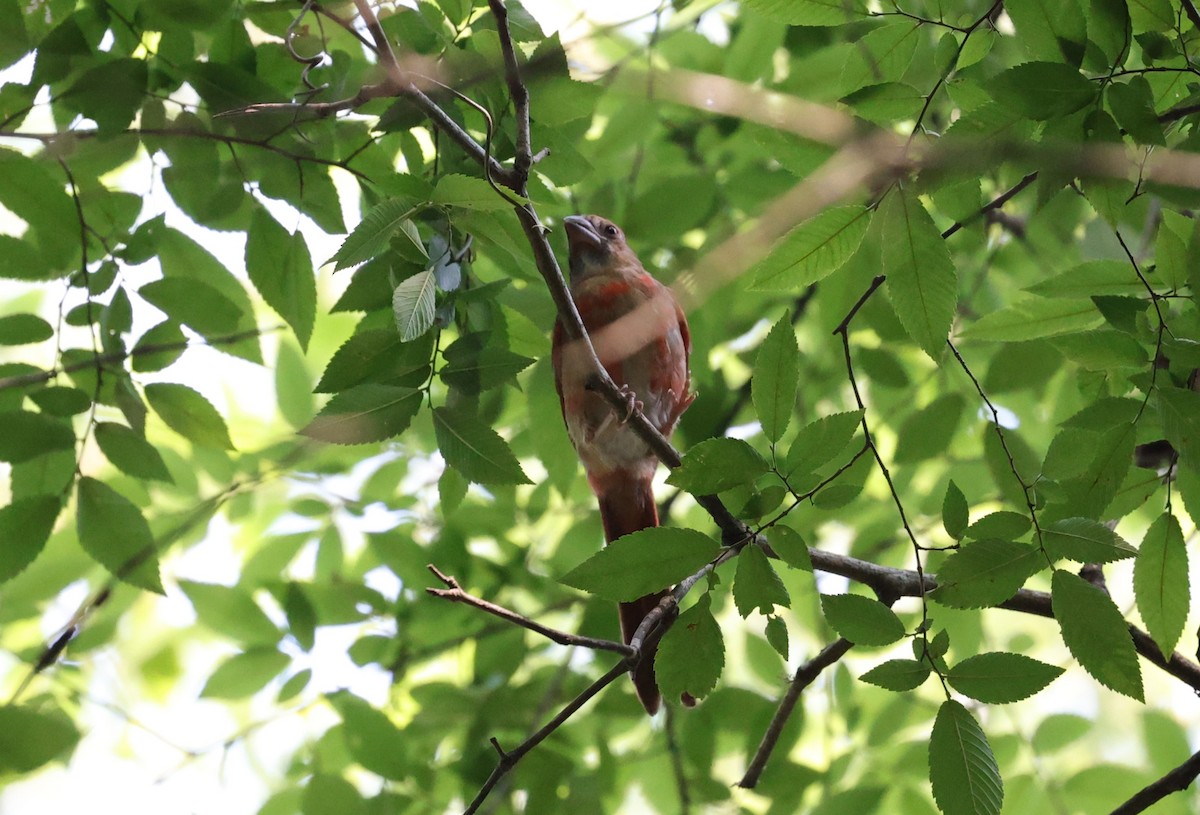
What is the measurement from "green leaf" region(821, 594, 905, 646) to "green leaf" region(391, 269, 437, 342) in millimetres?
886

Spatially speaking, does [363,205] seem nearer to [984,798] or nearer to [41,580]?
[41,580]

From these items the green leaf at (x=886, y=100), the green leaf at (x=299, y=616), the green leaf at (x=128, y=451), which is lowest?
the green leaf at (x=299, y=616)

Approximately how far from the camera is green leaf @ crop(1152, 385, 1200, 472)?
189 cm

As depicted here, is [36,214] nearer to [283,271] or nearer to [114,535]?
[283,271]

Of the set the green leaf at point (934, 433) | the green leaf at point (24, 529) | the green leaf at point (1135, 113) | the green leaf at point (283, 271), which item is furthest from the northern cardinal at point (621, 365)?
the green leaf at point (1135, 113)

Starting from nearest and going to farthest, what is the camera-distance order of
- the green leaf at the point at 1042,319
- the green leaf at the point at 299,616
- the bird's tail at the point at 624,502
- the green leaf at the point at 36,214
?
the green leaf at the point at 1042,319 < the green leaf at the point at 36,214 < the green leaf at the point at 299,616 < the bird's tail at the point at 624,502

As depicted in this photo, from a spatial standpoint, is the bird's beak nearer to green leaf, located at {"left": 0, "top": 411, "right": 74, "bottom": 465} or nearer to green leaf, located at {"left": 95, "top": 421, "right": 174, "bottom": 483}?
green leaf, located at {"left": 95, "top": 421, "right": 174, "bottom": 483}

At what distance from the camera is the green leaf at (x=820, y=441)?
6.51ft

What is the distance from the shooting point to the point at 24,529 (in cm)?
286

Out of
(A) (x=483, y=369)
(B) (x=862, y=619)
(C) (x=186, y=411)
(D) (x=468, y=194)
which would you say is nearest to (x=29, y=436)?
(C) (x=186, y=411)

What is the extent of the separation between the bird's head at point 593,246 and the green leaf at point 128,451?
1.78 metres

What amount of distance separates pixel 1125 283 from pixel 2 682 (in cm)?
434

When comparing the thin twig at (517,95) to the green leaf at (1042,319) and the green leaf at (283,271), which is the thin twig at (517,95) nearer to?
the green leaf at (283,271)

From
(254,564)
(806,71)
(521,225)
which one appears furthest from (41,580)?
(806,71)
